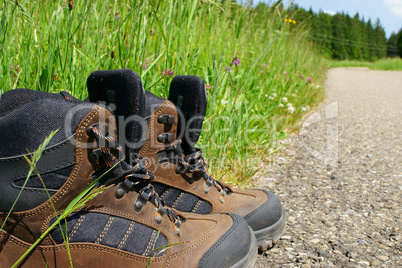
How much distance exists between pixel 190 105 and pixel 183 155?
0.72ft

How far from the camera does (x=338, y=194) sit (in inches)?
91.1

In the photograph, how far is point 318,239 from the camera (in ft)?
5.63

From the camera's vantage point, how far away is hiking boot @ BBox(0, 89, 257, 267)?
1.02m

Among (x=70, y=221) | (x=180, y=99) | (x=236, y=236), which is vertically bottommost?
(x=236, y=236)

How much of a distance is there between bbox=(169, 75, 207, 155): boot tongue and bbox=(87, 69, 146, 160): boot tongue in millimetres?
276

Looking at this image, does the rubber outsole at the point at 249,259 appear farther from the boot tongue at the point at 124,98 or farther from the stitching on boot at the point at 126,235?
the boot tongue at the point at 124,98

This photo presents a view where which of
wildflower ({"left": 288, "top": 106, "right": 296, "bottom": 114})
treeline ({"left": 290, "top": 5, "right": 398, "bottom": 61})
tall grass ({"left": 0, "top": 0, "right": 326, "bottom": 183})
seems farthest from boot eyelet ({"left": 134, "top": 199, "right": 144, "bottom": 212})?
treeline ({"left": 290, "top": 5, "right": 398, "bottom": 61})

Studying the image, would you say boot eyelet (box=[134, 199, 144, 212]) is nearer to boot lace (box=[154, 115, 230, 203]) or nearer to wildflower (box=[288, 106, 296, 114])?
boot lace (box=[154, 115, 230, 203])

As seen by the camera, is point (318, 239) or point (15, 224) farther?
point (318, 239)

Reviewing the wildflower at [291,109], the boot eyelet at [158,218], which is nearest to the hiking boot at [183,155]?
the boot eyelet at [158,218]

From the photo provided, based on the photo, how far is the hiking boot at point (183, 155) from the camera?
1.26 m

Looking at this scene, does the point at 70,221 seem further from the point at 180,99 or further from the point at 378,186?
the point at 378,186

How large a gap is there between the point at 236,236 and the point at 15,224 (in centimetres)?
74

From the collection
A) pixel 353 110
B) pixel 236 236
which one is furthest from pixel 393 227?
pixel 353 110
